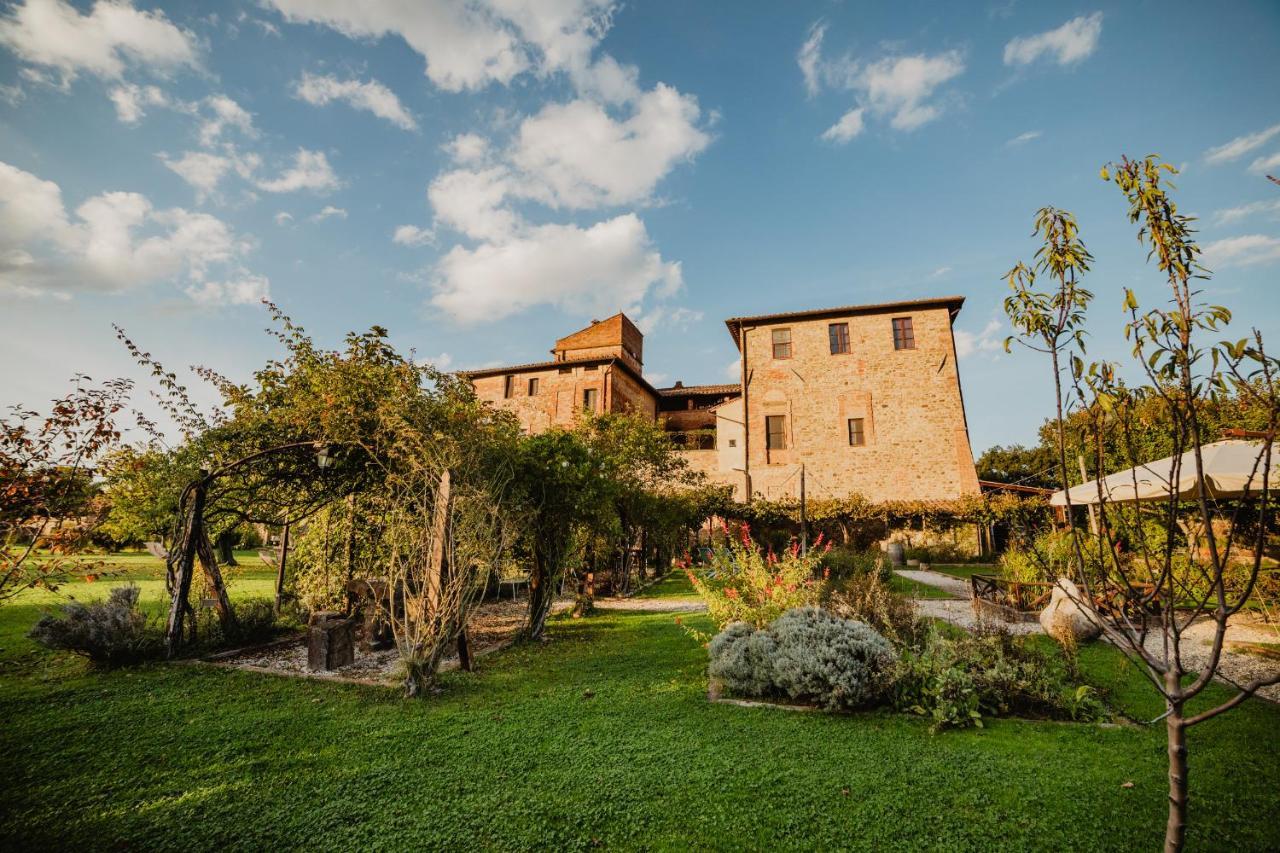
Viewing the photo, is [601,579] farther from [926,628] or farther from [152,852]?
[152,852]

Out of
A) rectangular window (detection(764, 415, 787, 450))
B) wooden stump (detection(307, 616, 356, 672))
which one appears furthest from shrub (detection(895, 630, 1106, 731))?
rectangular window (detection(764, 415, 787, 450))

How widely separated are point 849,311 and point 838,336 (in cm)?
107

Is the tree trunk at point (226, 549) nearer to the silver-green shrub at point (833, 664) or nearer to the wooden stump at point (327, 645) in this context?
the wooden stump at point (327, 645)

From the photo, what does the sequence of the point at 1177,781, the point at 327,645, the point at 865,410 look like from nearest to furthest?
the point at 1177,781
the point at 327,645
the point at 865,410

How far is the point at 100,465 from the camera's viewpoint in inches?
227

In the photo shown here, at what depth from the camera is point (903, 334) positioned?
883 inches

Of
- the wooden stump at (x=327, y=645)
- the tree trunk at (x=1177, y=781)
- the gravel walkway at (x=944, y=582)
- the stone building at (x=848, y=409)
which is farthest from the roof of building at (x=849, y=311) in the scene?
the tree trunk at (x=1177, y=781)

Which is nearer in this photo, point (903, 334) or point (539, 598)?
point (539, 598)

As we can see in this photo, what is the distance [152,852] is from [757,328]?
914 inches

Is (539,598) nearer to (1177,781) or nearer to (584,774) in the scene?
(584,774)

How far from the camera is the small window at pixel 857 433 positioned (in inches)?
866

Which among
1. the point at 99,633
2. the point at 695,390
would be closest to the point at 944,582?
the point at 99,633

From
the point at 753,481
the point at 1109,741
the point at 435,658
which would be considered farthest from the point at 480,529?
the point at 753,481

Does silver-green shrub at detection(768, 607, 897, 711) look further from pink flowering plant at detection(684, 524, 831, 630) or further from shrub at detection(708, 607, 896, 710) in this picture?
pink flowering plant at detection(684, 524, 831, 630)
